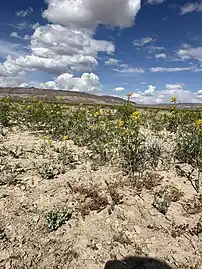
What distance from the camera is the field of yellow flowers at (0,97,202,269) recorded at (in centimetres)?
351

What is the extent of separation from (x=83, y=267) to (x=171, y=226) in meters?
1.51

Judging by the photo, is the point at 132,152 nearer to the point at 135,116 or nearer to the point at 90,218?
the point at 135,116

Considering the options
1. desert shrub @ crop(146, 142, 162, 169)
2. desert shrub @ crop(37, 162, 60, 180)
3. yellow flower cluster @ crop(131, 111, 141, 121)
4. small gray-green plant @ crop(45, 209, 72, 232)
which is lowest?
small gray-green plant @ crop(45, 209, 72, 232)

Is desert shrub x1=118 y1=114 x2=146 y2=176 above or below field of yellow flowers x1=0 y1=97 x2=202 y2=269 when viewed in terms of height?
above

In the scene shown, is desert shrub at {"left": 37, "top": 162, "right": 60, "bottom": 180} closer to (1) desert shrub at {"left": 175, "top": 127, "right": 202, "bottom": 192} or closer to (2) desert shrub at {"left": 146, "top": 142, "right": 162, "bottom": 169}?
(2) desert shrub at {"left": 146, "top": 142, "right": 162, "bottom": 169}

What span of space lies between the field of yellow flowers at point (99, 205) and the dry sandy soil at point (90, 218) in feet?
0.04

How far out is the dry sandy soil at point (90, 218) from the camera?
347cm

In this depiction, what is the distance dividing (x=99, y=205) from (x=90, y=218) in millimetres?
327

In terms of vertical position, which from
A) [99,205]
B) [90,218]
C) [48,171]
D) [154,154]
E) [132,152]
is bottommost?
[90,218]

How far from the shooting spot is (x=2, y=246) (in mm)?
3557

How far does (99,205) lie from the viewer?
174 inches

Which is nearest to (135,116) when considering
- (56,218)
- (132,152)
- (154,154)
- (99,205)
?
(132,152)

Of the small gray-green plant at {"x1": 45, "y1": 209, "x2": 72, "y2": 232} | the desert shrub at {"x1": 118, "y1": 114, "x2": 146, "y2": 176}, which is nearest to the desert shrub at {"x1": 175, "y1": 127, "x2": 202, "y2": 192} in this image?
the desert shrub at {"x1": 118, "y1": 114, "x2": 146, "y2": 176}

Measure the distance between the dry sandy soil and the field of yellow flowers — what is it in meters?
0.01
